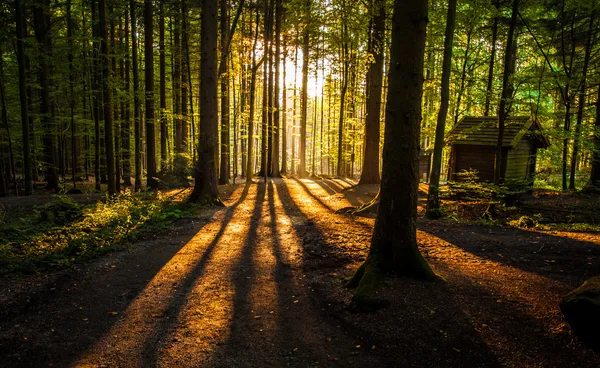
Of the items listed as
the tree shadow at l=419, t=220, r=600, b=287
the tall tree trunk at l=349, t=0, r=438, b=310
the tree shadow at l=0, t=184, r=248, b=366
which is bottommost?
the tree shadow at l=0, t=184, r=248, b=366

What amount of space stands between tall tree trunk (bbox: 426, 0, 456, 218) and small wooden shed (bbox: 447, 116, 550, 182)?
4439 millimetres

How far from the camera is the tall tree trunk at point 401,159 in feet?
16.1

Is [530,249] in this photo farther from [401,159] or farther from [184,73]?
[184,73]

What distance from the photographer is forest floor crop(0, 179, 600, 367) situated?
3.64m

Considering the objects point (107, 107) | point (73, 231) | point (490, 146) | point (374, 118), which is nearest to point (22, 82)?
point (107, 107)

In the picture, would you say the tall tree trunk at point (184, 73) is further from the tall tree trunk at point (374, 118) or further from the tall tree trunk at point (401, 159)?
the tall tree trunk at point (401, 159)

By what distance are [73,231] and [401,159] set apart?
793cm

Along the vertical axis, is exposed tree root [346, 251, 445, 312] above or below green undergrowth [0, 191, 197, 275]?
above

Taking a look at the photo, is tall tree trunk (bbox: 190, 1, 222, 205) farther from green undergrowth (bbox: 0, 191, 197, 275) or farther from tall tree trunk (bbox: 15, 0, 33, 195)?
tall tree trunk (bbox: 15, 0, 33, 195)

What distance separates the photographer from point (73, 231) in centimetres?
829

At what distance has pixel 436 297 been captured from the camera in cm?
452

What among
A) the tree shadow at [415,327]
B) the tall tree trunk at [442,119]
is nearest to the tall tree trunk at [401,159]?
the tree shadow at [415,327]

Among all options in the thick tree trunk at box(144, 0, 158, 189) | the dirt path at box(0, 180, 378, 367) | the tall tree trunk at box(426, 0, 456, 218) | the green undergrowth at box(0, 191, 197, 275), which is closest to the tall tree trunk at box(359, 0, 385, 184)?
the tall tree trunk at box(426, 0, 456, 218)

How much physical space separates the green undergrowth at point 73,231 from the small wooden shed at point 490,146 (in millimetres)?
11911
